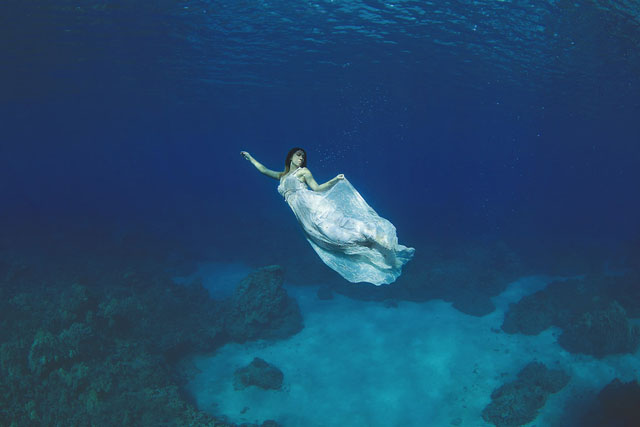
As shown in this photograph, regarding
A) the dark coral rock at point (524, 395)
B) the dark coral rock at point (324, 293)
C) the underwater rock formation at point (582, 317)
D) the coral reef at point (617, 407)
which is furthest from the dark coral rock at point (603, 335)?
the dark coral rock at point (324, 293)

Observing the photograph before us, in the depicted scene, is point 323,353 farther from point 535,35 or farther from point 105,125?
point 105,125

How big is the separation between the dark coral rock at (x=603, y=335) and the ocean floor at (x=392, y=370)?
323 mm

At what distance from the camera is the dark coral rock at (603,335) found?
11.6 meters

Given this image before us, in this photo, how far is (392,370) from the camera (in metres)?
11.1

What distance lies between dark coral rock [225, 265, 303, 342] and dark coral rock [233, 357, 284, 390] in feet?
6.53

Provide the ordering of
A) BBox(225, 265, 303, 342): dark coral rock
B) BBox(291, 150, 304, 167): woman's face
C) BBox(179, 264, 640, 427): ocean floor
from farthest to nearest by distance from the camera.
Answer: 1. BBox(225, 265, 303, 342): dark coral rock
2. BBox(179, 264, 640, 427): ocean floor
3. BBox(291, 150, 304, 167): woman's face

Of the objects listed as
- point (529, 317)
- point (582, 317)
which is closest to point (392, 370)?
point (529, 317)

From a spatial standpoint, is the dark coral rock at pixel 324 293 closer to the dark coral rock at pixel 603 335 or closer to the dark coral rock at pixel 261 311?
the dark coral rock at pixel 261 311

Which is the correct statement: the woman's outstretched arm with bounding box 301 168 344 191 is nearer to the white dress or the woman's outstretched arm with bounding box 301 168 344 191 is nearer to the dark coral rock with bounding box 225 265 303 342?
the white dress

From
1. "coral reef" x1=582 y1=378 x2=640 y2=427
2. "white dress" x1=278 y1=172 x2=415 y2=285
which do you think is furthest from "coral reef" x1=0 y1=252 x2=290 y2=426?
"coral reef" x1=582 y1=378 x2=640 y2=427

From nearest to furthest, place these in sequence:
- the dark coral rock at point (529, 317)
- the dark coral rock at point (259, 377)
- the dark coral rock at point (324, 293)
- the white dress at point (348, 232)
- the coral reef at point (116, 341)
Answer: the white dress at point (348, 232)
the coral reef at point (116, 341)
the dark coral rock at point (259, 377)
the dark coral rock at point (529, 317)
the dark coral rock at point (324, 293)

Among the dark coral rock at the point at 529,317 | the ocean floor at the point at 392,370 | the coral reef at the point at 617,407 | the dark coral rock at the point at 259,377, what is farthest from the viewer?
the dark coral rock at the point at 529,317

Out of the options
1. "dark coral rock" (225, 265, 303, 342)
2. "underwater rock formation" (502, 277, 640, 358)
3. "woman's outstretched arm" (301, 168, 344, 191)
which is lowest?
"dark coral rock" (225, 265, 303, 342)

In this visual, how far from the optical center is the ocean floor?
9562 mm
